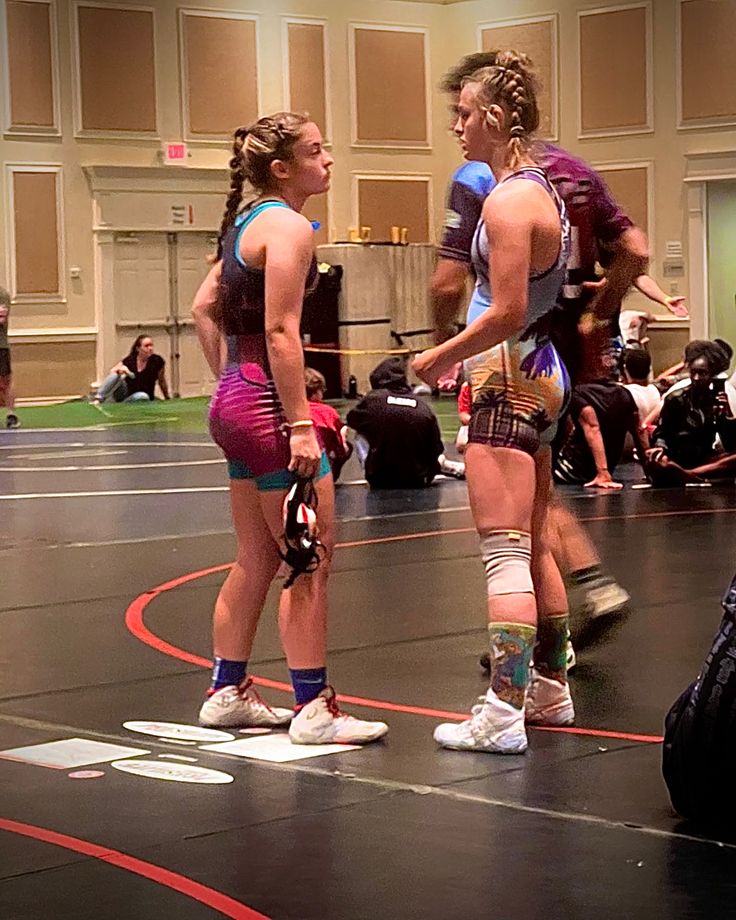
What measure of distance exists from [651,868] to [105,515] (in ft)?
25.1

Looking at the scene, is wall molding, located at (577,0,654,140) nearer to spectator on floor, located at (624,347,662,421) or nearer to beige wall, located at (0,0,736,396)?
beige wall, located at (0,0,736,396)

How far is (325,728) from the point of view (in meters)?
4.70

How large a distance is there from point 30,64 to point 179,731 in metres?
22.1

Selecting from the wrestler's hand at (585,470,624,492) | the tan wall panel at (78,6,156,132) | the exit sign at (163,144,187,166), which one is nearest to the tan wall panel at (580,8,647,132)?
the exit sign at (163,144,187,166)

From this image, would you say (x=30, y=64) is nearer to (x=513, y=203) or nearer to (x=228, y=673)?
(x=228, y=673)

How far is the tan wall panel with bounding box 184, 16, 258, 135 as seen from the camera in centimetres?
2677

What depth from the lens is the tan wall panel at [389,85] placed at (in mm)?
28312

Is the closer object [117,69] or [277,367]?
[277,367]

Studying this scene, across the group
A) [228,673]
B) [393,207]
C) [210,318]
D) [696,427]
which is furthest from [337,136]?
[228,673]

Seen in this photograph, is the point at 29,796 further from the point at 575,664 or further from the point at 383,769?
the point at 575,664

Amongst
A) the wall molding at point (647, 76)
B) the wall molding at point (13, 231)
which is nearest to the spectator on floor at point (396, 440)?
the wall molding at point (13, 231)

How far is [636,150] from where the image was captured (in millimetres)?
26703

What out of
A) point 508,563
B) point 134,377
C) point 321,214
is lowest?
point 508,563

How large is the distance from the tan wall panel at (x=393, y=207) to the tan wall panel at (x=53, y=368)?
16.3 feet
